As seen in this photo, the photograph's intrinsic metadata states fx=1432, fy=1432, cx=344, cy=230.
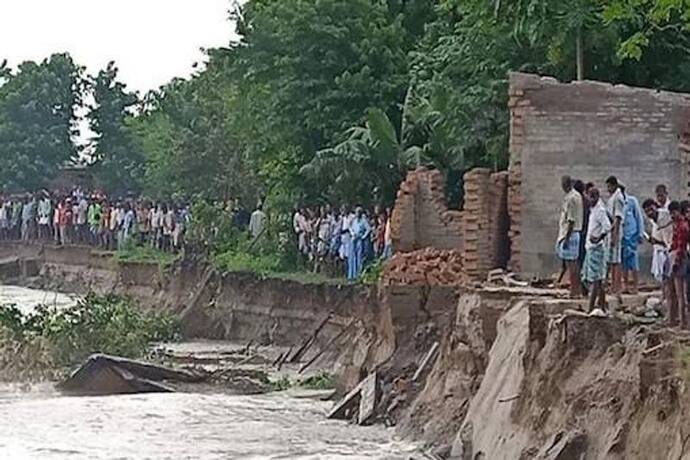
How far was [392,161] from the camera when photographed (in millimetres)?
27188

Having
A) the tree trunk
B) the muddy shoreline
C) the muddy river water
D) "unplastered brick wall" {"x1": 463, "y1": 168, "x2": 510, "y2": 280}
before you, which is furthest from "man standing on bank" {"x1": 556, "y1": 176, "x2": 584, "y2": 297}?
the tree trunk

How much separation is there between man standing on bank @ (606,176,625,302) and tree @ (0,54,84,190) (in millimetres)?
41525

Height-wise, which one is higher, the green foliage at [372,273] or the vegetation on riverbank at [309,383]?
the green foliage at [372,273]

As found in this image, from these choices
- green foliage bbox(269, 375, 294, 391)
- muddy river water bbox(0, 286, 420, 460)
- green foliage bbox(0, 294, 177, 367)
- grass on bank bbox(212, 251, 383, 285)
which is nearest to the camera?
muddy river water bbox(0, 286, 420, 460)

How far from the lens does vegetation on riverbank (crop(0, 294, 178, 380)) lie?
987 inches

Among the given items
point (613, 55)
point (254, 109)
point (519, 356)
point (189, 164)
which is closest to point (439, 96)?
point (613, 55)

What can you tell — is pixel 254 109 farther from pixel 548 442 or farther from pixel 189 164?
pixel 548 442

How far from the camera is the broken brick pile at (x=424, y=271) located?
20906mm

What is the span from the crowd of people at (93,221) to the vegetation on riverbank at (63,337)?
954 cm

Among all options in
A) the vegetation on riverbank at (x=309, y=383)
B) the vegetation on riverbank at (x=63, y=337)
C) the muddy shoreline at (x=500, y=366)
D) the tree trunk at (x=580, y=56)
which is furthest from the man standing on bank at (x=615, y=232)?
the vegetation on riverbank at (x=63, y=337)

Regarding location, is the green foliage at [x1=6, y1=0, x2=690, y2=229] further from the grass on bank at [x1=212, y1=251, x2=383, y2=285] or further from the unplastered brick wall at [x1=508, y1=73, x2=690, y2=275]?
the unplastered brick wall at [x1=508, y1=73, x2=690, y2=275]

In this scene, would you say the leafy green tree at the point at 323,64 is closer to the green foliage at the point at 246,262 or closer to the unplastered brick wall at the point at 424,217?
the green foliage at the point at 246,262

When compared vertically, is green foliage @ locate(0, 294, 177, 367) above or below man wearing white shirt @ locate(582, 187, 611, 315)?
below

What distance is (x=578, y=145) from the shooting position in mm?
19859
